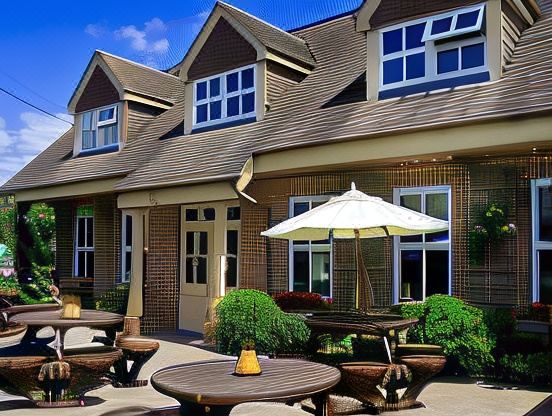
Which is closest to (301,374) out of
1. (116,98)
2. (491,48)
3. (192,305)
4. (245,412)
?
(245,412)

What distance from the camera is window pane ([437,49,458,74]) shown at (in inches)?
399

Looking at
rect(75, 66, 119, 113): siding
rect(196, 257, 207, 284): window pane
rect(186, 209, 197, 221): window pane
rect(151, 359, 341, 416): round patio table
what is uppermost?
rect(75, 66, 119, 113): siding

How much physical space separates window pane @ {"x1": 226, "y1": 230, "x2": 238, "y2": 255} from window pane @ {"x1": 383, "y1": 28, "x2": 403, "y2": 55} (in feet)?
15.7

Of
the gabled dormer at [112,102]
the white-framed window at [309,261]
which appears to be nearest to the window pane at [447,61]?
the white-framed window at [309,261]

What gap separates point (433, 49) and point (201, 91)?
19.7 feet

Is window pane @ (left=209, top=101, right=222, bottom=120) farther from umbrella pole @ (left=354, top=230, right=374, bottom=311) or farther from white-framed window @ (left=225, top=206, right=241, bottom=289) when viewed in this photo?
umbrella pole @ (left=354, top=230, right=374, bottom=311)

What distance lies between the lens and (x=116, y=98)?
1734 cm

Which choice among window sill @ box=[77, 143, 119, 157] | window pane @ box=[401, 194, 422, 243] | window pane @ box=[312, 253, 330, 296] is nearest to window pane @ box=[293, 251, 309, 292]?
window pane @ box=[312, 253, 330, 296]

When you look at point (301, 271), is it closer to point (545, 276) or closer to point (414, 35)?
point (545, 276)

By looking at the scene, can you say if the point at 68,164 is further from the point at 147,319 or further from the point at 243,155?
the point at 243,155

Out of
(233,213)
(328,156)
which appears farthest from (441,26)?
(233,213)

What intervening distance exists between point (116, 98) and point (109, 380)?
438 inches

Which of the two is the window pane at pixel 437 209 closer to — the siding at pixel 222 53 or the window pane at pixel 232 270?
the window pane at pixel 232 270

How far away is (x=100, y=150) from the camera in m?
17.5
